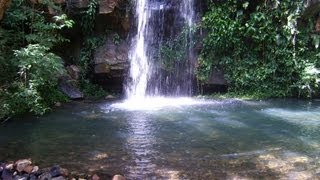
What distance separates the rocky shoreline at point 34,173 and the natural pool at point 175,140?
0.95 ft

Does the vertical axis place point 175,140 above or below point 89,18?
below

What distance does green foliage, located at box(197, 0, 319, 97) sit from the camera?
548 inches

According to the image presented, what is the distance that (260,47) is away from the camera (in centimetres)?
1445

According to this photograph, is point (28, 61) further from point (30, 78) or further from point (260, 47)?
point (260, 47)

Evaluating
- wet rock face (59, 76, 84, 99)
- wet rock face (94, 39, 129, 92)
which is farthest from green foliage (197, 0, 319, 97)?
wet rock face (59, 76, 84, 99)

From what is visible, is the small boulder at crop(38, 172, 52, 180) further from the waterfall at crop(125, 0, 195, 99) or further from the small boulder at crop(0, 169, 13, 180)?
the waterfall at crop(125, 0, 195, 99)

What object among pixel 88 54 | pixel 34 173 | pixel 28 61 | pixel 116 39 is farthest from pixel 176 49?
pixel 34 173

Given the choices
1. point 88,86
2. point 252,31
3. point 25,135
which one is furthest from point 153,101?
point 25,135

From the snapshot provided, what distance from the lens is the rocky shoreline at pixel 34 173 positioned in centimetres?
596

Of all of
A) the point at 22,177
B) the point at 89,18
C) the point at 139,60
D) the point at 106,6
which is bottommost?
the point at 22,177

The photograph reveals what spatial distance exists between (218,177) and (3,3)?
527 cm

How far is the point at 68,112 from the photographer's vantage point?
11234 millimetres

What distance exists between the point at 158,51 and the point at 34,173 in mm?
9360

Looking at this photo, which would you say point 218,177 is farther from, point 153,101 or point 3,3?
point 153,101
